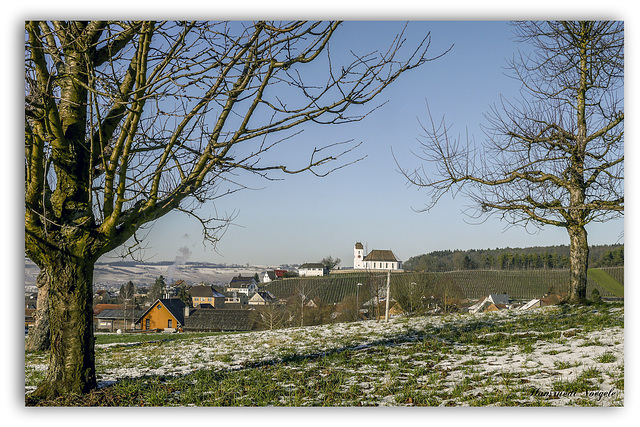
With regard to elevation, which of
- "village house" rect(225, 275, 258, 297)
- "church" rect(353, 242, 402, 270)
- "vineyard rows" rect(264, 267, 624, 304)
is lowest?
"vineyard rows" rect(264, 267, 624, 304)

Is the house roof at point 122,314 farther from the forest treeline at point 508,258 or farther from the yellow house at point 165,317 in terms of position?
the forest treeline at point 508,258

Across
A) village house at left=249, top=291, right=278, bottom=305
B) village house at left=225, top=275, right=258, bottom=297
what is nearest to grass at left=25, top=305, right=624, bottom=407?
village house at left=225, top=275, right=258, bottom=297

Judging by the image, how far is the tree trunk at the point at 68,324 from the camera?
3.65 meters

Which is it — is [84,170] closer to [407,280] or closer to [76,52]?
[76,52]

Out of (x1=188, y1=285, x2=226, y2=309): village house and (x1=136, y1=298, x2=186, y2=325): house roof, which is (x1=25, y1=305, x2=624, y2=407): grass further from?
(x1=136, y1=298, x2=186, y2=325): house roof

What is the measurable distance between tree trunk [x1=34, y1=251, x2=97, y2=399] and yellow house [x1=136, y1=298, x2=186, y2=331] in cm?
849

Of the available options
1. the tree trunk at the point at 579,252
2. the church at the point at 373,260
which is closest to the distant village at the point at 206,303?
the church at the point at 373,260

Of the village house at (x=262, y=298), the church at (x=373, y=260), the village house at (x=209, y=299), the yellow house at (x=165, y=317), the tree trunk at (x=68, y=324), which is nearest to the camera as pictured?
the tree trunk at (x=68, y=324)

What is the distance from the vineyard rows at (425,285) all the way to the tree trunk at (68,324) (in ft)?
30.1

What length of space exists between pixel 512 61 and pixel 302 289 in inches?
626

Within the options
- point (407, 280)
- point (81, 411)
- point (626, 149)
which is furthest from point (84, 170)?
point (407, 280)

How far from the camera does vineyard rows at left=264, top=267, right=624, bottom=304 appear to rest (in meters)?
14.1

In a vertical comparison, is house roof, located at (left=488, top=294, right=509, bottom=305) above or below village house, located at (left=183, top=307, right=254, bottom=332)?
above

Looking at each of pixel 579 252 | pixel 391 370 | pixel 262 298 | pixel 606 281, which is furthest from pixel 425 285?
pixel 391 370
